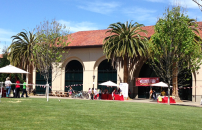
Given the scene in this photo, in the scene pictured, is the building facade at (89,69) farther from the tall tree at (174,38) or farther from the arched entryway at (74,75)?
the tall tree at (174,38)

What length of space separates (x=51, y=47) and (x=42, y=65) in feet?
11.4

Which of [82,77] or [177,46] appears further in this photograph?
[82,77]

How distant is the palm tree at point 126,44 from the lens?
39.8 metres

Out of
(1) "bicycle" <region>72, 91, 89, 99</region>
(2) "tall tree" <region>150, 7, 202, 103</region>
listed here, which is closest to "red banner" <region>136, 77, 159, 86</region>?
(1) "bicycle" <region>72, 91, 89, 99</region>

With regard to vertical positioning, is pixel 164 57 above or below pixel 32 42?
below

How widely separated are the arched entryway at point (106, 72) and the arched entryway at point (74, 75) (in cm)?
333

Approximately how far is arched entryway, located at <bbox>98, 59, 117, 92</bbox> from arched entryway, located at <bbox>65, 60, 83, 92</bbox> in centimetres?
333

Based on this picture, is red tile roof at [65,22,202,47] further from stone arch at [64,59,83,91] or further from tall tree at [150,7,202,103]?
tall tree at [150,7,202,103]

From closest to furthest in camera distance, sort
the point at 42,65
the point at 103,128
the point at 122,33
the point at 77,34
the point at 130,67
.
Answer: the point at 103,128 → the point at 122,33 → the point at 130,67 → the point at 42,65 → the point at 77,34

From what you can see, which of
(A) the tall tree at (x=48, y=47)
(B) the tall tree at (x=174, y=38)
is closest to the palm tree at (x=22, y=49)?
(A) the tall tree at (x=48, y=47)

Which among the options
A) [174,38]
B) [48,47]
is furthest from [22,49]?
[174,38]

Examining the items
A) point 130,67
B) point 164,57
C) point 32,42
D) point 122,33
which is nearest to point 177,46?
point 164,57

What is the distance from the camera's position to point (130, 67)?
44.2 m

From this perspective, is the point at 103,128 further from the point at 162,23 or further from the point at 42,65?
the point at 42,65
